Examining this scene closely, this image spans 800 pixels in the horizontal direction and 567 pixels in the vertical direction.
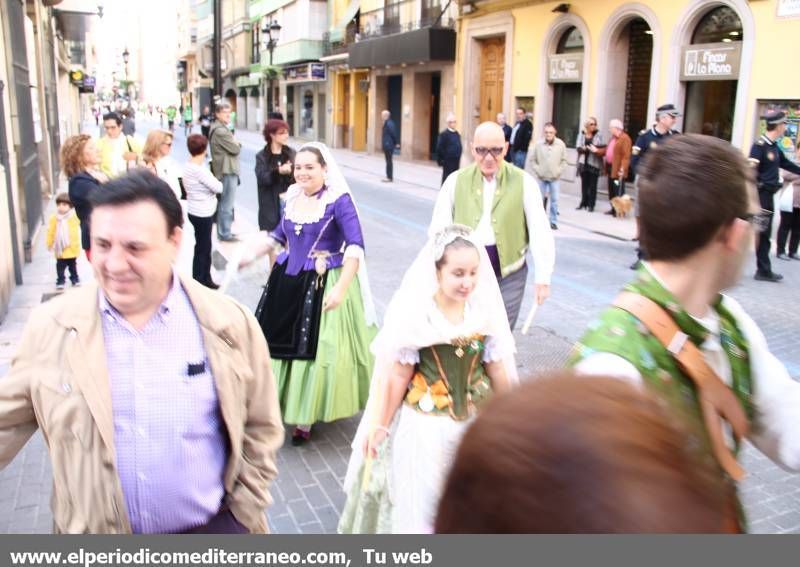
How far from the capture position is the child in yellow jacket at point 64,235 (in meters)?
8.31

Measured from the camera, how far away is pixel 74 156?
7.49 metres

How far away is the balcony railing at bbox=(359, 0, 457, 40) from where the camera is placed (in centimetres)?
2561

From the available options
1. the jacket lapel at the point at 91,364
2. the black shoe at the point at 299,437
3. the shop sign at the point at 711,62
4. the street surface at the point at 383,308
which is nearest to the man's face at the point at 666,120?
the street surface at the point at 383,308

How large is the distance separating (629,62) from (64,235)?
14.0 m

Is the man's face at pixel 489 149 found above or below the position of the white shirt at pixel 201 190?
above

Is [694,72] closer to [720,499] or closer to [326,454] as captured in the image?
[326,454]

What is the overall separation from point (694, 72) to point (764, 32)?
1.76 m

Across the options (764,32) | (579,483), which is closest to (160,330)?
(579,483)

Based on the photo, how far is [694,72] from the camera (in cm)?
1534

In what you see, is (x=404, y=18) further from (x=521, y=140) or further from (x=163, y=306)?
(x=163, y=306)

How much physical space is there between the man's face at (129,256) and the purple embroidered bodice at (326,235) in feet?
8.33

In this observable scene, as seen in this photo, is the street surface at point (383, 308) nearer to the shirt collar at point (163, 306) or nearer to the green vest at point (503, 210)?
the green vest at point (503, 210)

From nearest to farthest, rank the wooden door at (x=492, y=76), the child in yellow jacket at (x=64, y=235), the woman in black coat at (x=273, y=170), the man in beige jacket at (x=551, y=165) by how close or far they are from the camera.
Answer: the child in yellow jacket at (x=64, y=235) → the woman in black coat at (x=273, y=170) → the man in beige jacket at (x=551, y=165) → the wooden door at (x=492, y=76)

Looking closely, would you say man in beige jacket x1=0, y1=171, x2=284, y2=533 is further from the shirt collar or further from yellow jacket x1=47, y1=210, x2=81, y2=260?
yellow jacket x1=47, y1=210, x2=81, y2=260
